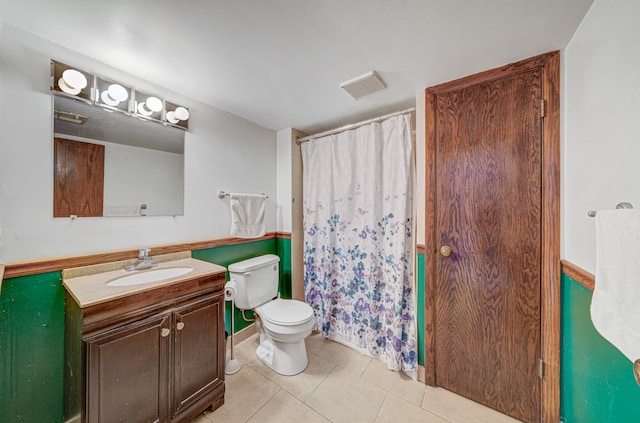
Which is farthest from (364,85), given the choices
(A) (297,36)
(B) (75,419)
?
(B) (75,419)

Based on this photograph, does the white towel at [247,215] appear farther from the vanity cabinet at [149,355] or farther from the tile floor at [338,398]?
the tile floor at [338,398]

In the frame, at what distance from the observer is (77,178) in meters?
1.19

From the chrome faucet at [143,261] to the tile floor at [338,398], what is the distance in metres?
0.96

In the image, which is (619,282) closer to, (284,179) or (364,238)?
(364,238)

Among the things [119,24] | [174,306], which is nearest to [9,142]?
[119,24]

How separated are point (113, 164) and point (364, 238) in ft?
5.89

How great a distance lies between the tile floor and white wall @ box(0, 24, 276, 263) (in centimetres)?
114

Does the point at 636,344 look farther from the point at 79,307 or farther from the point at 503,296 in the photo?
the point at 79,307

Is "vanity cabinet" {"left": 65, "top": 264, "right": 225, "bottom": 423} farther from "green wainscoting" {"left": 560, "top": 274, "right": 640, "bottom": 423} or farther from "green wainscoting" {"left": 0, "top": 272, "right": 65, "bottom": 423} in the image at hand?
"green wainscoting" {"left": 560, "top": 274, "right": 640, "bottom": 423}

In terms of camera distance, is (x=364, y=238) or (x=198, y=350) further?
(x=364, y=238)

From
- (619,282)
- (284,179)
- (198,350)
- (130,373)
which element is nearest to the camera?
(619,282)

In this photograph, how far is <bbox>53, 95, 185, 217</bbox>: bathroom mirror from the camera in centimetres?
116

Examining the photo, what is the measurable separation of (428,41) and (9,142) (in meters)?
2.07

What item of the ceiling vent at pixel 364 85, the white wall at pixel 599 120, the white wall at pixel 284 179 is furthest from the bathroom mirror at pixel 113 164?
the white wall at pixel 599 120
